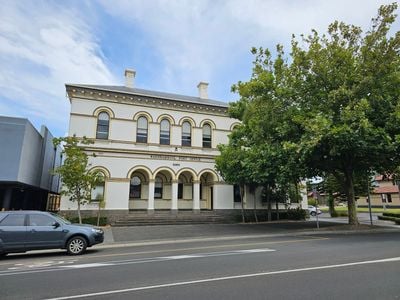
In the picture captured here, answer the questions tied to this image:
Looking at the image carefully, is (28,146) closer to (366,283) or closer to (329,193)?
(366,283)

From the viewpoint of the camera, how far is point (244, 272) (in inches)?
284

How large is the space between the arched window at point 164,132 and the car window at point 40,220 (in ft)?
50.3

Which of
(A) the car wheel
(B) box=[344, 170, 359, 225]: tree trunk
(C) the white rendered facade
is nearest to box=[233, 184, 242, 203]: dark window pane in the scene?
(C) the white rendered facade

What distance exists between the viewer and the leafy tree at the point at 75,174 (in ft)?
64.3

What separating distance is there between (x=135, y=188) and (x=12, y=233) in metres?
15.4

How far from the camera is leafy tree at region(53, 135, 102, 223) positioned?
19594 mm

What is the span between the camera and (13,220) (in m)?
11.0

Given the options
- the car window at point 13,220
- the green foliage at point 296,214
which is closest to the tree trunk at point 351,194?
the green foliage at point 296,214

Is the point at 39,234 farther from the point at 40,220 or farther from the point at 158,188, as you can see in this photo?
the point at 158,188

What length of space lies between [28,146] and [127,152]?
722 centimetres

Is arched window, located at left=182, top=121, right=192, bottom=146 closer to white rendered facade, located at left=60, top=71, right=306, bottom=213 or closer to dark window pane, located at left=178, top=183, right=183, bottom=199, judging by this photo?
white rendered facade, located at left=60, top=71, right=306, bottom=213

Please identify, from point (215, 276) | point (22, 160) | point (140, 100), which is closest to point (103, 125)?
point (140, 100)

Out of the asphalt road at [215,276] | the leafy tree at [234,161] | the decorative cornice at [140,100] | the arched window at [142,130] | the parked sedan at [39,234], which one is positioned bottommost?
the asphalt road at [215,276]

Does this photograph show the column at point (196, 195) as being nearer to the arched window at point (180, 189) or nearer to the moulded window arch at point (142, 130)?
the arched window at point (180, 189)
